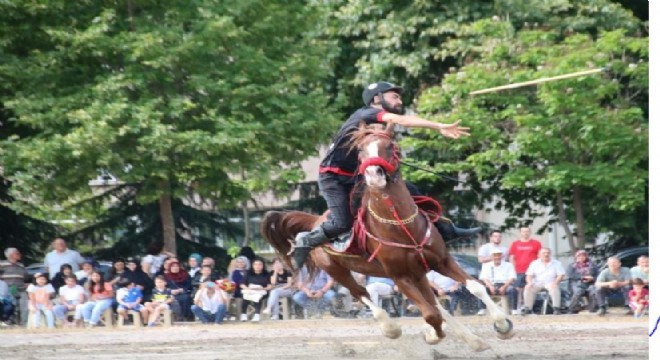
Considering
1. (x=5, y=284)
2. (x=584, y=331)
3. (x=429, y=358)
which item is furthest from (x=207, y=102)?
(x=429, y=358)

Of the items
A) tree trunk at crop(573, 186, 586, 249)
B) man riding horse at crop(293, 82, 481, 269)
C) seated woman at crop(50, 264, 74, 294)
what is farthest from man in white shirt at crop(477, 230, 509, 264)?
man riding horse at crop(293, 82, 481, 269)

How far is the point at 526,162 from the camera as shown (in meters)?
27.7

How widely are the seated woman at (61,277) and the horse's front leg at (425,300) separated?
1111 centimetres

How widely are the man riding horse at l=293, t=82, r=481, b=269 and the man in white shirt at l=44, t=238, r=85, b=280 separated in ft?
34.6

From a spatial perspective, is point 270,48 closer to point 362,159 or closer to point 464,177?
point 464,177

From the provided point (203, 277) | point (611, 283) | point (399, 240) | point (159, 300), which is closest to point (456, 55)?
point (611, 283)

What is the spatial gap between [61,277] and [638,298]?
385 inches

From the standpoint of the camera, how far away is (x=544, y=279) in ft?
74.8

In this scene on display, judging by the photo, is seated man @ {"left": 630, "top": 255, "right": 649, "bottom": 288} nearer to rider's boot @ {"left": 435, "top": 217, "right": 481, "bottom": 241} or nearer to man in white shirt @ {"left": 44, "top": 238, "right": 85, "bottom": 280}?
rider's boot @ {"left": 435, "top": 217, "right": 481, "bottom": 241}

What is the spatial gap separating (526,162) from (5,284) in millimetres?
10447

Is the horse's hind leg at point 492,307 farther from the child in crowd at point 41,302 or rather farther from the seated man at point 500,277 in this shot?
the child in crowd at point 41,302

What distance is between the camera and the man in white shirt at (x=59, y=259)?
2469cm

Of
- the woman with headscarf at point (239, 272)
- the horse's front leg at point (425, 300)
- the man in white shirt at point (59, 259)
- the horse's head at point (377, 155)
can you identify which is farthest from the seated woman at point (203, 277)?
the horse's head at point (377, 155)

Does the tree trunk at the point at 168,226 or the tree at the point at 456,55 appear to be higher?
the tree at the point at 456,55
